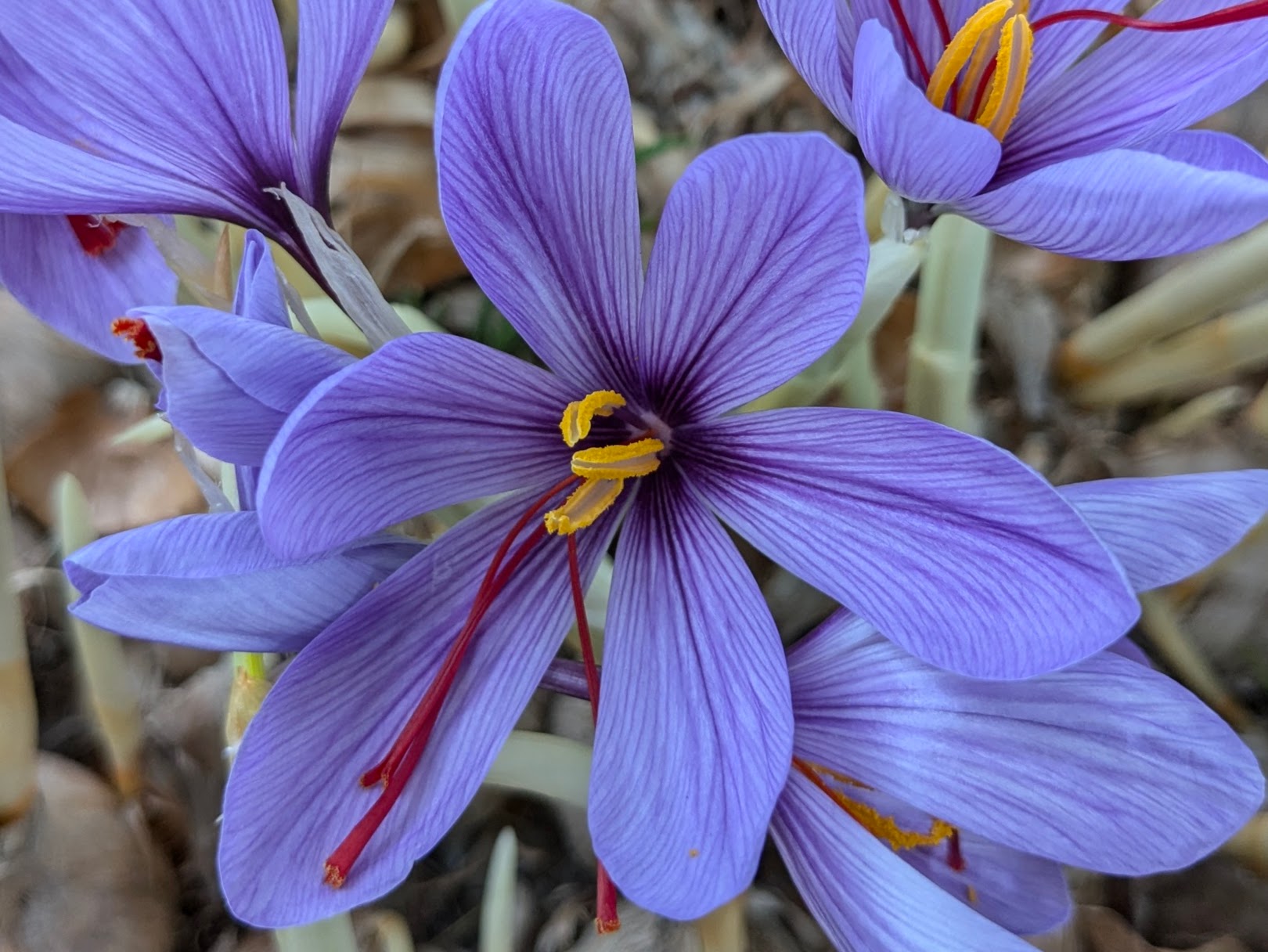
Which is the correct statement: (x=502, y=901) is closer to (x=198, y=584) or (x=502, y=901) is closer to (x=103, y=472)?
(x=198, y=584)

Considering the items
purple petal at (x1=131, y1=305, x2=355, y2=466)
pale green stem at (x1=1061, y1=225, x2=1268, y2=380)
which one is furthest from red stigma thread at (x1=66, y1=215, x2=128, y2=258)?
pale green stem at (x1=1061, y1=225, x2=1268, y2=380)

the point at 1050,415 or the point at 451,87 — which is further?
the point at 1050,415

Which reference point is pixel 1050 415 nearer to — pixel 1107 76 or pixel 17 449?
pixel 1107 76

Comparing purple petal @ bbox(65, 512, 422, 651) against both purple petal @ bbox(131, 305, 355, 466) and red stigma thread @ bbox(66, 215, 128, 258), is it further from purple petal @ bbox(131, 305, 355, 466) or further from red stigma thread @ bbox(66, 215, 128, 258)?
red stigma thread @ bbox(66, 215, 128, 258)

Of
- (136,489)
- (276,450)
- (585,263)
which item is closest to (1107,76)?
(585,263)

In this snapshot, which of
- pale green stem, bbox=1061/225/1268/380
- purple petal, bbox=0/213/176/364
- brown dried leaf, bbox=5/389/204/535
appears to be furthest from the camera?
brown dried leaf, bbox=5/389/204/535

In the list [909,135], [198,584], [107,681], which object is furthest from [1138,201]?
[107,681]
